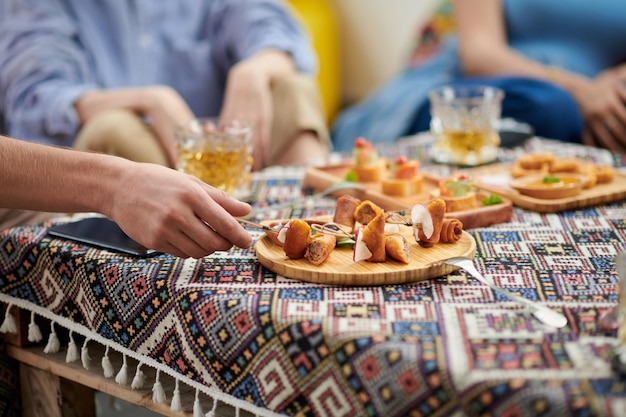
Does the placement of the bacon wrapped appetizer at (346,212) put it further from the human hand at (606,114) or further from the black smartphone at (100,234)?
the human hand at (606,114)

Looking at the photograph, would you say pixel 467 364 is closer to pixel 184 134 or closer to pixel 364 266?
pixel 364 266

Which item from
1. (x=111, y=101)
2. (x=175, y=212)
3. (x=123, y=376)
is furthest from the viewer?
(x=111, y=101)

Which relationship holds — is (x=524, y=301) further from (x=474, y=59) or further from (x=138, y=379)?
(x=474, y=59)

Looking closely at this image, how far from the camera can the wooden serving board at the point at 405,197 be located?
3.81 ft

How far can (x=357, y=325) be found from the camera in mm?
815

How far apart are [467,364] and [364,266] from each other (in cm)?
24

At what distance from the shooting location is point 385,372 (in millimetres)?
767

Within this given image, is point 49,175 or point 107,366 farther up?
point 49,175

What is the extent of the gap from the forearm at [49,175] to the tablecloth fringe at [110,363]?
17cm

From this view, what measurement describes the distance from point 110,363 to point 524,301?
53cm

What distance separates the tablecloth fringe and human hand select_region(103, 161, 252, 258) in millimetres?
148

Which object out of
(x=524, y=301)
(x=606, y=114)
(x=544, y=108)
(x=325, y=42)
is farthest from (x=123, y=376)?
(x=325, y=42)

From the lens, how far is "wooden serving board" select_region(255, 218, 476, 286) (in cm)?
93

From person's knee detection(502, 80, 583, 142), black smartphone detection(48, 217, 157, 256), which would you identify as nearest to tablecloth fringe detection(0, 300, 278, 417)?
black smartphone detection(48, 217, 157, 256)
